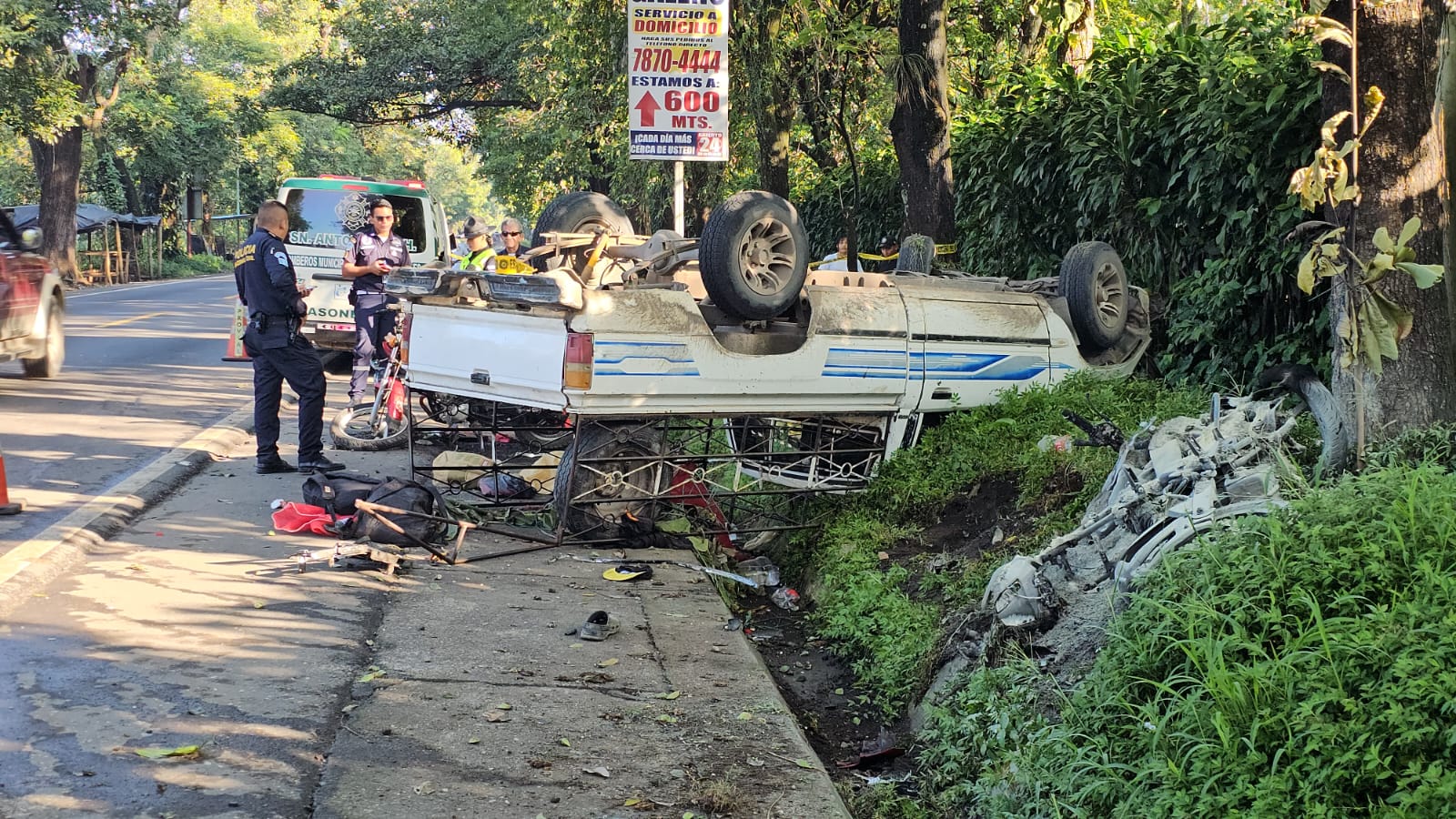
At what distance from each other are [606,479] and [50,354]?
9322 millimetres

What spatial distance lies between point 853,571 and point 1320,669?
147 inches

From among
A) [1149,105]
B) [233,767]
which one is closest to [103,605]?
[233,767]

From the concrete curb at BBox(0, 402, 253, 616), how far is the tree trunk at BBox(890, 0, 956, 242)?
628cm

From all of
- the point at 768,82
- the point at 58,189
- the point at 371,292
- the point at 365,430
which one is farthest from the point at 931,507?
the point at 58,189

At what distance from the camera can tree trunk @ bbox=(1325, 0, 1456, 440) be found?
5359 mm

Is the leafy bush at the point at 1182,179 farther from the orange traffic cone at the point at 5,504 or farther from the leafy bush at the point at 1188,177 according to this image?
the orange traffic cone at the point at 5,504

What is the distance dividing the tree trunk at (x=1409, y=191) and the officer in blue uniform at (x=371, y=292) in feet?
25.6

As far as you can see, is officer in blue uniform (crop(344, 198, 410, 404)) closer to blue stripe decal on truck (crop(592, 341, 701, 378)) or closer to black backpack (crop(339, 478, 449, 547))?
black backpack (crop(339, 478, 449, 547))

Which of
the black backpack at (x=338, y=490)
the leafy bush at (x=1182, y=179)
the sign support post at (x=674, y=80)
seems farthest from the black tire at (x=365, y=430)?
the leafy bush at (x=1182, y=179)

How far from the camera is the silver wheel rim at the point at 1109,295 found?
8.53 meters

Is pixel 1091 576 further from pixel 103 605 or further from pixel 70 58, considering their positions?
pixel 70 58

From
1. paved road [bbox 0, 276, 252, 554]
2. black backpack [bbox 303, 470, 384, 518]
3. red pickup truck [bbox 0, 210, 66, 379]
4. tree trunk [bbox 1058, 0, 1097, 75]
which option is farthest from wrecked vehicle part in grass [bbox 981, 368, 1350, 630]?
red pickup truck [bbox 0, 210, 66, 379]

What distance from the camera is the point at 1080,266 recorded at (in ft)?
27.8

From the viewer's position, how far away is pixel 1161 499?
488cm
